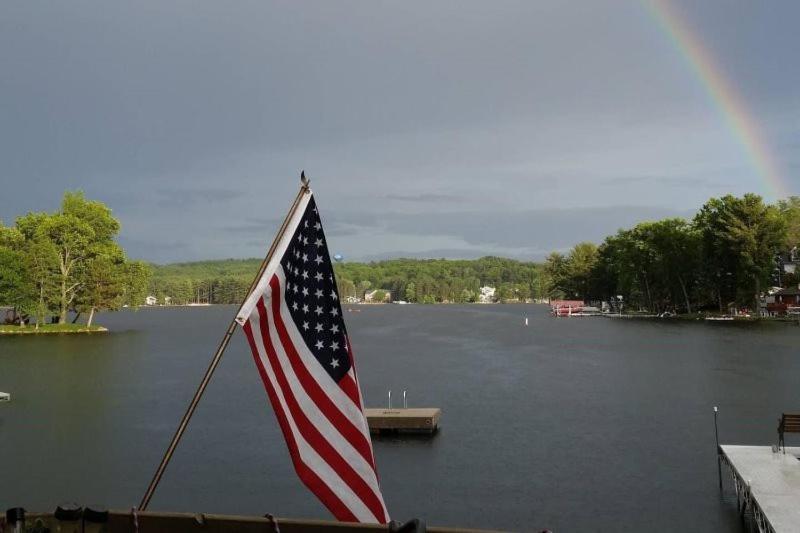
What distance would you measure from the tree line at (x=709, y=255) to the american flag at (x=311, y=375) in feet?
400

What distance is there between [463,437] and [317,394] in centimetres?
2843

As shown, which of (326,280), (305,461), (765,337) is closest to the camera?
(305,461)

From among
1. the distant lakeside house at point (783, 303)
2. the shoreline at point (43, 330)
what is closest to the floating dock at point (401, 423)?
the shoreline at point (43, 330)

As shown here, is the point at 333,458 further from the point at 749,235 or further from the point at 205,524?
the point at 749,235

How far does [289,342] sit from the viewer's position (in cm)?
827

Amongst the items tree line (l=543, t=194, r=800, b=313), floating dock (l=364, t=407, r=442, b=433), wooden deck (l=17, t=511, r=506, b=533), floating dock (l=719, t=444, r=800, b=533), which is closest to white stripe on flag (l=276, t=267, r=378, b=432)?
wooden deck (l=17, t=511, r=506, b=533)

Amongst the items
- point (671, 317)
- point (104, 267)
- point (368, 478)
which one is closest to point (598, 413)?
point (368, 478)

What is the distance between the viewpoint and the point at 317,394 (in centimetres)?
818

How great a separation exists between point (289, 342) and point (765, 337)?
9618cm

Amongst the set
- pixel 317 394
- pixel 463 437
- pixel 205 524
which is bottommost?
pixel 463 437

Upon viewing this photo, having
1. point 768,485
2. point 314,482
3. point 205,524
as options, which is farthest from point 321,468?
point 768,485

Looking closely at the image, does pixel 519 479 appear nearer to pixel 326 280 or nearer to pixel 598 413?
pixel 598 413

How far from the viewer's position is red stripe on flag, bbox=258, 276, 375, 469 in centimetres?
810

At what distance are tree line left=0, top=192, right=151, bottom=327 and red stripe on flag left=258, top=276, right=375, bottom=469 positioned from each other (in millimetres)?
108902
